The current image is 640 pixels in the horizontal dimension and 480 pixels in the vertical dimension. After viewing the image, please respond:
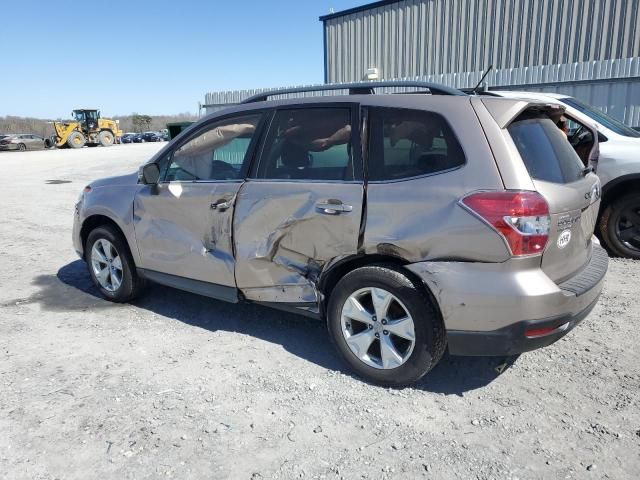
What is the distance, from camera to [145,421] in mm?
2850

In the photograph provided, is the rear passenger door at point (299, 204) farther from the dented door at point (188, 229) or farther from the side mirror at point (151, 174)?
the side mirror at point (151, 174)

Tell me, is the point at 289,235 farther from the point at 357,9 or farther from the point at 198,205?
the point at 357,9

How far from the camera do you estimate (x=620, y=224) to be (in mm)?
5773

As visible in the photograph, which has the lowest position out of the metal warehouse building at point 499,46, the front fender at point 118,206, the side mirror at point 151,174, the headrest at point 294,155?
the front fender at point 118,206

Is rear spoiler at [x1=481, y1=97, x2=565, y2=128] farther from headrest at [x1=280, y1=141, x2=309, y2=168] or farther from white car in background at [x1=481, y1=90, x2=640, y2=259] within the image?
white car in background at [x1=481, y1=90, x2=640, y2=259]

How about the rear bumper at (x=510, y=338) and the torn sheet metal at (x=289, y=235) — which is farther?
the torn sheet metal at (x=289, y=235)

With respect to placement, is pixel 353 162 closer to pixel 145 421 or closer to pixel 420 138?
pixel 420 138

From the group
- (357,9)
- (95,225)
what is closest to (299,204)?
(95,225)

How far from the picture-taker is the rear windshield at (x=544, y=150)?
2826mm

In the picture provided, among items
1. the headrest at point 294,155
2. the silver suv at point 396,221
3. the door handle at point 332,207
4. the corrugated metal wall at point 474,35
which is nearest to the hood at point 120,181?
the silver suv at point 396,221

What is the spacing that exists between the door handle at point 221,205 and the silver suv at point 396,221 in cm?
1

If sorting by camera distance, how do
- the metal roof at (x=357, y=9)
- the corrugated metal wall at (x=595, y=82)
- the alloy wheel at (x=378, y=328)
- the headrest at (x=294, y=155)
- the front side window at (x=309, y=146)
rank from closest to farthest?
the alloy wheel at (x=378, y=328) → the front side window at (x=309, y=146) → the headrest at (x=294, y=155) → the corrugated metal wall at (x=595, y=82) → the metal roof at (x=357, y=9)

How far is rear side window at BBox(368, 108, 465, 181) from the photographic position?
113 inches

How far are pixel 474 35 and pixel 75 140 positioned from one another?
31.7 m
